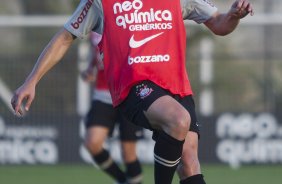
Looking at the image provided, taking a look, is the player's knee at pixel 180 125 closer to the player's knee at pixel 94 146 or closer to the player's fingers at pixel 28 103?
the player's fingers at pixel 28 103

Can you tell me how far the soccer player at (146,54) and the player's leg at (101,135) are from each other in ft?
13.0

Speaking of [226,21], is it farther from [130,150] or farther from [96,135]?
[96,135]

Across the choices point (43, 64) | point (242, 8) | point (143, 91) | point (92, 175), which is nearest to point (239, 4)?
point (242, 8)

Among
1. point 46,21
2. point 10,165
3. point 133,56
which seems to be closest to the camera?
point 133,56

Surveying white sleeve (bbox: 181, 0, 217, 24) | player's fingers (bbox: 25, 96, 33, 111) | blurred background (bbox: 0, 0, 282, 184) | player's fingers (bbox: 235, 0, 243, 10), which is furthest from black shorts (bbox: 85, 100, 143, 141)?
player's fingers (bbox: 235, 0, 243, 10)

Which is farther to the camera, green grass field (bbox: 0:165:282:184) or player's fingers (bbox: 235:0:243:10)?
green grass field (bbox: 0:165:282:184)

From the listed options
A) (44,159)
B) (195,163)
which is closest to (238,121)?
(44,159)

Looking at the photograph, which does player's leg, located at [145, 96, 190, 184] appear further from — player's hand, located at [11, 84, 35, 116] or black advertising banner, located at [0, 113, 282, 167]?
black advertising banner, located at [0, 113, 282, 167]

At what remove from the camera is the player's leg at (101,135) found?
465 inches

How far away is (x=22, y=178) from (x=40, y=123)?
303cm

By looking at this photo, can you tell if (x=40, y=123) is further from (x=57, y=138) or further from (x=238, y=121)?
(x=238, y=121)

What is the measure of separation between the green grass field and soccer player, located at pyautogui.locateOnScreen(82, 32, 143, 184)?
54.1 inches

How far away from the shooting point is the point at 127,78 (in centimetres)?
772

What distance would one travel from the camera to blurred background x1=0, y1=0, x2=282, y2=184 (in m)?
16.9
